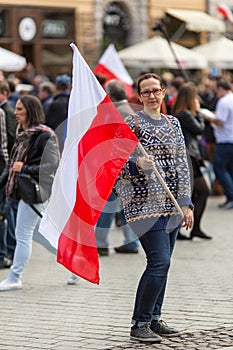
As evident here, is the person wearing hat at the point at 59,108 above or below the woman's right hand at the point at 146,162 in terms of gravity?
below

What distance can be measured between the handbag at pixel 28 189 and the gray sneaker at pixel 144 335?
2464 mm

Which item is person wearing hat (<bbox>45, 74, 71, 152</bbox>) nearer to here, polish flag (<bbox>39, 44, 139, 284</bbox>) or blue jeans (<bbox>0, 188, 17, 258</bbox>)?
blue jeans (<bbox>0, 188, 17, 258</bbox>)

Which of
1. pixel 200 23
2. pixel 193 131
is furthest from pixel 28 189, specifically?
pixel 200 23

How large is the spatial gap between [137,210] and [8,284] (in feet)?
8.59

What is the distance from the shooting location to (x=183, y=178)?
7.04m

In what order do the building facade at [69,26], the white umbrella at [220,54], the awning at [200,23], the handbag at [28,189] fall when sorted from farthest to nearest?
the building facade at [69,26]
the awning at [200,23]
the white umbrella at [220,54]
the handbag at [28,189]

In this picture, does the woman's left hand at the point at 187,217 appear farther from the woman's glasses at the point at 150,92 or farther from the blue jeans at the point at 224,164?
the blue jeans at the point at 224,164

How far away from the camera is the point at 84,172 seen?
745cm

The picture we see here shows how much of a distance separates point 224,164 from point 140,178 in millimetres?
8999

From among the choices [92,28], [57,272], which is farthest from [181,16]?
[57,272]

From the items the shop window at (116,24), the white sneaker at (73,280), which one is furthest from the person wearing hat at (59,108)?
the shop window at (116,24)

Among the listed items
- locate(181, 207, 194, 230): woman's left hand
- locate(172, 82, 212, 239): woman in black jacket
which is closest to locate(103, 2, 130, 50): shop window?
locate(172, 82, 212, 239): woman in black jacket

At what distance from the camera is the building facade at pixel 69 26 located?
30.5m

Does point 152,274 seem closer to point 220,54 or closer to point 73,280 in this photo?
point 73,280
